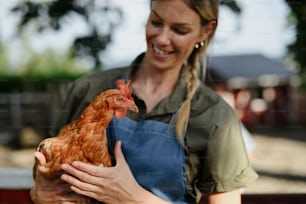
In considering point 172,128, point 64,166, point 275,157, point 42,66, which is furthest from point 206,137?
point 275,157

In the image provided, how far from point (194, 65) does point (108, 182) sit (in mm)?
299

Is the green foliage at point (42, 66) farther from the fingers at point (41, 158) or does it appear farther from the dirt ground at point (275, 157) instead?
the fingers at point (41, 158)

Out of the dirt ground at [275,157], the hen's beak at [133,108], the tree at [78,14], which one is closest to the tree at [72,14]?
the tree at [78,14]

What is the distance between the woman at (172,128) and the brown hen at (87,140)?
0.04 m

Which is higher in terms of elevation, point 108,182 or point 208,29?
point 208,29

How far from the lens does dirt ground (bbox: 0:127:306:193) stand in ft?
10.9

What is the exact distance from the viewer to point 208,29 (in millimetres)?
967

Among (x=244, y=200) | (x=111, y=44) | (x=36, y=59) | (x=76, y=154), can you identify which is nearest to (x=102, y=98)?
(x=76, y=154)

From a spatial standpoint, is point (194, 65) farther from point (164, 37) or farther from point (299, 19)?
point (299, 19)

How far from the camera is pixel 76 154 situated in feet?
2.88

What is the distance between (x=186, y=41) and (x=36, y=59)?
2406 millimetres

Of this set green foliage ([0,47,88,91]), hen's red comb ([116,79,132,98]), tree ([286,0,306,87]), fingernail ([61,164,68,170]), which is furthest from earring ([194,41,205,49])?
green foliage ([0,47,88,91])

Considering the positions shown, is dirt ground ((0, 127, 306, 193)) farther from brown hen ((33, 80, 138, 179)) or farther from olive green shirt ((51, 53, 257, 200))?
brown hen ((33, 80, 138, 179))

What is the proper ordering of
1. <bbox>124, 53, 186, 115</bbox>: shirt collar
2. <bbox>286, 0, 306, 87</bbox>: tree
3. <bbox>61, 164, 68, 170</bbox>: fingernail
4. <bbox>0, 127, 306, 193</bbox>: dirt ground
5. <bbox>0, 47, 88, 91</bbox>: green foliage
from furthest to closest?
<bbox>0, 127, 306, 193</bbox>: dirt ground < <bbox>0, 47, 88, 91</bbox>: green foliage < <bbox>286, 0, 306, 87</bbox>: tree < <bbox>124, 53, 186, 115</bbox>: shirt collar < <bbox>61, 164, 68, 170</bbox>: fingernail
